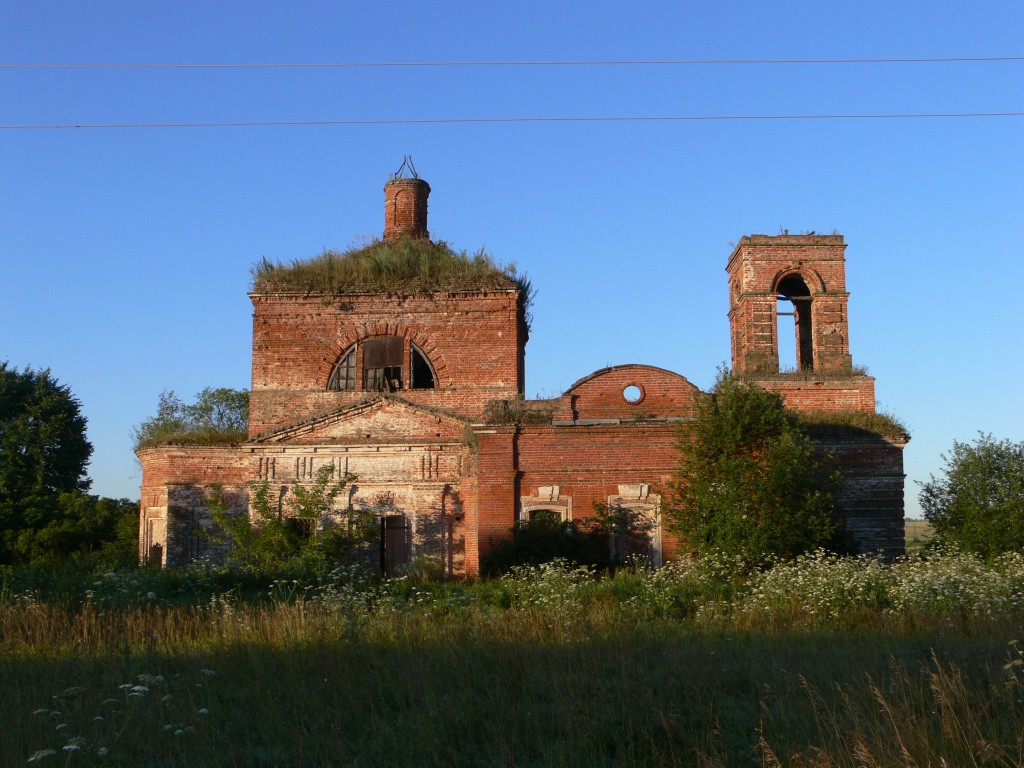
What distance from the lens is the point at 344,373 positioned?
966 inches

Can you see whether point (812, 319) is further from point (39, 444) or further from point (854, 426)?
point (39, 444)

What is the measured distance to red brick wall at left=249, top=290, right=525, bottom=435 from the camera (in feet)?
78.8

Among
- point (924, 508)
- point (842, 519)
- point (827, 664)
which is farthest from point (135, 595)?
point (924, 508)

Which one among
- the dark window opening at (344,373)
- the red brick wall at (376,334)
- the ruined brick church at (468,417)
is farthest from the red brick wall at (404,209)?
the dark window opening at (344,373)

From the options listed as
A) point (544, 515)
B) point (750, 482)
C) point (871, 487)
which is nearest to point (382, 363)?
point (544, 515)

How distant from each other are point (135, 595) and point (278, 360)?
11.2 m

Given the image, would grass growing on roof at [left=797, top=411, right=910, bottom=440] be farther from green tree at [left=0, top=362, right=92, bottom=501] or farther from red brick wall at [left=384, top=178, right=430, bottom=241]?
green tree at [left=0, top=362, right=92, bottom=501]

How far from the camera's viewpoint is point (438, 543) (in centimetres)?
2203

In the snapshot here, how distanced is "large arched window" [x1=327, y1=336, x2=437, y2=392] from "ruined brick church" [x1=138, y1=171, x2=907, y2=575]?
39 millimetres

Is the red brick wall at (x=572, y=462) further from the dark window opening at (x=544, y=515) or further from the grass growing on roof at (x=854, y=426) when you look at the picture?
the grass growing on roof at (x=854, y=426)

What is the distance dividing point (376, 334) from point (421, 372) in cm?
156

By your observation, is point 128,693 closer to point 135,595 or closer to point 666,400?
point 135,595

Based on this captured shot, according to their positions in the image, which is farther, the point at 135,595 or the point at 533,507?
the point at 533,507

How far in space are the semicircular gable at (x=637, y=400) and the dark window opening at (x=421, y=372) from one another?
5.73 m
